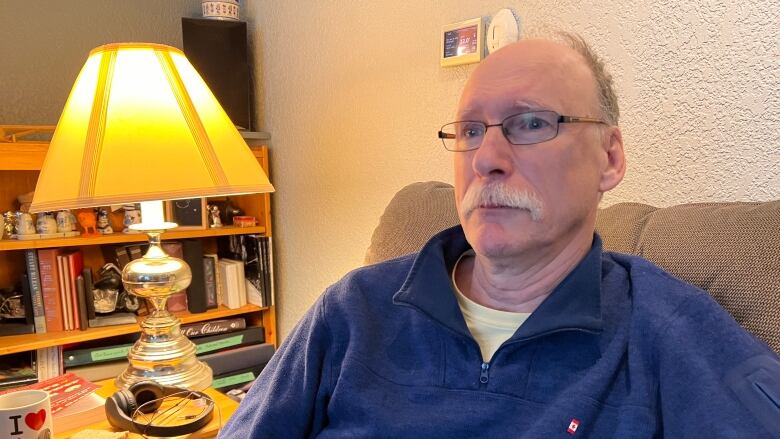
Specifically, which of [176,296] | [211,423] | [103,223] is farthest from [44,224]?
[211,423]

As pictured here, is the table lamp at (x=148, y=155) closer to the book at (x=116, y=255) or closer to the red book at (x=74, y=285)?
the red book at (x=74, y=285)

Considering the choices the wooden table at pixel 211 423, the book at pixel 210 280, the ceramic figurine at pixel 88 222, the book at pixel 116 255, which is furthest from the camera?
the book at pixel 210 280

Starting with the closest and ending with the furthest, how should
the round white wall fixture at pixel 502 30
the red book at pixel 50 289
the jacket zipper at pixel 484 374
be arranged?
1. the jacket zipper at pixel 484 374
2. the round white wall fixture at pixel 502 30
3. the red book at pixel 50 289

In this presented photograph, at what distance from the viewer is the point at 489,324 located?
854 mm

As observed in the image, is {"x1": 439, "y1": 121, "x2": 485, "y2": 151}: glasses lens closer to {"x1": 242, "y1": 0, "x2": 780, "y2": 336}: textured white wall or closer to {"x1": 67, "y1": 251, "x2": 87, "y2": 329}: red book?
{"x1": 242, "y1": 0, "x2": 780, "y2": 336}: textured white wall

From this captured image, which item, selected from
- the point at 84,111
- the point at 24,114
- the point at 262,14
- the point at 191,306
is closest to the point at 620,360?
the point at 84,111

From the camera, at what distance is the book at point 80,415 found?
101 cm

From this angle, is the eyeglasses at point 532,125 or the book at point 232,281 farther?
the book at point 232,281

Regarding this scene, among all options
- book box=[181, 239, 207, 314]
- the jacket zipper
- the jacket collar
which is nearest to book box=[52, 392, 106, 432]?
the jacket collar

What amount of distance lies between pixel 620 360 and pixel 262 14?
2.06 metres

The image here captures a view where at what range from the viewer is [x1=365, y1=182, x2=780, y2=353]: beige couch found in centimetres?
68

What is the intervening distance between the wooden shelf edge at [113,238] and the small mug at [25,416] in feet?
3.63

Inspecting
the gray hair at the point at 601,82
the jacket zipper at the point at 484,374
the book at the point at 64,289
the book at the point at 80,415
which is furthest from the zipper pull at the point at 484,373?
the book at the point at 64,289

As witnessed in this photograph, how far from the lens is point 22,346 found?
5.72ft
